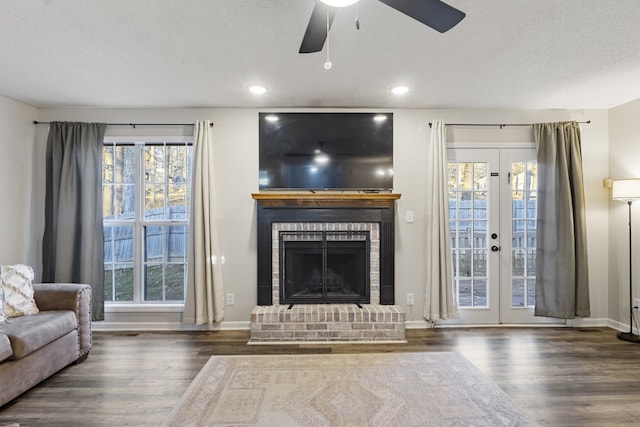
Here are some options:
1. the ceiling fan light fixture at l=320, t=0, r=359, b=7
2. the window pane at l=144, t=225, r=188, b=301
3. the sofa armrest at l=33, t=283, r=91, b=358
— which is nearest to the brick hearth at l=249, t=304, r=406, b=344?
the window pane at l=144, t=225, r=188, b=301

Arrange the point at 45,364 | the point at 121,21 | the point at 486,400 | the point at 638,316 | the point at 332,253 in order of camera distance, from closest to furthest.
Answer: the point at 121,21
the point at 486,400
the point at 45,364
the point at 638,316
the point at 332,253

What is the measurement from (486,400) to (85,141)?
14.9 ft

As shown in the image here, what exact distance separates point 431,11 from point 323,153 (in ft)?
7.97

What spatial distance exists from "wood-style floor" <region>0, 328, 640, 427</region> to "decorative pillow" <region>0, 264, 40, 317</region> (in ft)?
1.99

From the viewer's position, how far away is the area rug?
225 cm

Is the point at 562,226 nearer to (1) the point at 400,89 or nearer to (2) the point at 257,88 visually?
(1) the point at 400,89

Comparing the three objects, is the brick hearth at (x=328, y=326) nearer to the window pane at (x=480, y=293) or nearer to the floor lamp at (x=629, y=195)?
the window pane at (x=480, y=293)

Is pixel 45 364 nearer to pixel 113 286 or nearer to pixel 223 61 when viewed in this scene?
pixel 113 286

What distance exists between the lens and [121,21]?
2262 mm

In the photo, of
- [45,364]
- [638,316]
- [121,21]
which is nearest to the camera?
[121,21]

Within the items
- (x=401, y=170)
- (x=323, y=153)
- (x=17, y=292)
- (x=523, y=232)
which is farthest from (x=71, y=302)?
(x=523, y=232)

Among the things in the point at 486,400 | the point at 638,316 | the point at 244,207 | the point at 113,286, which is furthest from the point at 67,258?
the point at 638,316

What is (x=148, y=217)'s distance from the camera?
4215 mm

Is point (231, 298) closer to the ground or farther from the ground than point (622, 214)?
closer to the ground
